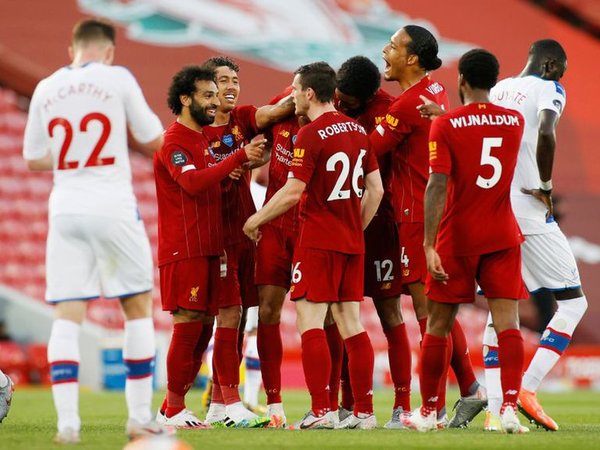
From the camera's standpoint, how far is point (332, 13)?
21406 millimetres

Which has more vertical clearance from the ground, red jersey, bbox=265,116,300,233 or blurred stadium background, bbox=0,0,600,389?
blurred stadium background, bbox=0,0,600,389

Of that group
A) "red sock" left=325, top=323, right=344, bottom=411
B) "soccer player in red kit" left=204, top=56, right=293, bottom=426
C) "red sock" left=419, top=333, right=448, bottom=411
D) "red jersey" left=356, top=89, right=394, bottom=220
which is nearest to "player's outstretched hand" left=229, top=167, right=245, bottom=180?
"soccer player in red kit" left=204, top=56, right=293, bottom=426

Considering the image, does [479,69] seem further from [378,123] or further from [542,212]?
[542,212]

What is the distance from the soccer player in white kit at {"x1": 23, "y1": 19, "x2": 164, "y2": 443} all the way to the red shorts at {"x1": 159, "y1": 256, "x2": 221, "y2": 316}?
4.41 ft

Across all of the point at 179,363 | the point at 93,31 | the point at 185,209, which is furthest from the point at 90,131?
the point at 179,363

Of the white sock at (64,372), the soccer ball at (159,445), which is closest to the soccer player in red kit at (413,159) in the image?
the white sock at (64,372)

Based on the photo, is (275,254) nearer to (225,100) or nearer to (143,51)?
(225,100)

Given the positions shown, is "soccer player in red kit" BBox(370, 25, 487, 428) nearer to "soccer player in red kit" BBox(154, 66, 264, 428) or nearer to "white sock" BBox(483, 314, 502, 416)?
"white sock" BBox(483, 314, 502, 416)

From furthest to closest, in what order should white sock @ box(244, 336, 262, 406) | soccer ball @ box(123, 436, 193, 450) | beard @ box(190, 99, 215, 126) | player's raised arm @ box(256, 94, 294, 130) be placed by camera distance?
1. white sock @ box(244, 336, 262, 406)
2. player's raised arm @ box(256, 94, 294, 130)
3. beard @ box(190, 99, 215, 126)
4. soccer ball @ box(123, 436, 193, 450)

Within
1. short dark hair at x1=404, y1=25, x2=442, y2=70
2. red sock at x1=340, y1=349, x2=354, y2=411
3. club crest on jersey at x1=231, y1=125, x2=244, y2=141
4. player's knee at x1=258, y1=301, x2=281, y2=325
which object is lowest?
red sock at x1=340, y1=349, x2=354, y2=411

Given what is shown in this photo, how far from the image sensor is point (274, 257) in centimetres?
786

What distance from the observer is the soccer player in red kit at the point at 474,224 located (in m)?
6.73

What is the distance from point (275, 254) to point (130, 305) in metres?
1.82

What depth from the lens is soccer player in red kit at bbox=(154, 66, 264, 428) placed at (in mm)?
7594
